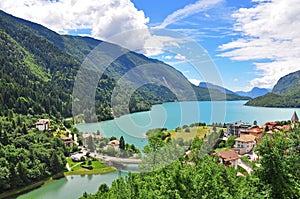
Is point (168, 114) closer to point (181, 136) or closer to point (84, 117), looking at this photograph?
point (181, 136)

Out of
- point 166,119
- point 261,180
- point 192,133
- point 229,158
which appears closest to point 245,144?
point 229,158

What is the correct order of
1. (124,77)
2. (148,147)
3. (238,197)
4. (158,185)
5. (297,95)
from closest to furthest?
(124,77), (148,147), (238,197), (158,185), (297,95)

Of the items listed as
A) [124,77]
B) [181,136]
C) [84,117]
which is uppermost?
[124,77]

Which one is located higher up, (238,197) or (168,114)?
(168,114)

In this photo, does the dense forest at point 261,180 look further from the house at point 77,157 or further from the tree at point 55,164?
the house at point 77,157

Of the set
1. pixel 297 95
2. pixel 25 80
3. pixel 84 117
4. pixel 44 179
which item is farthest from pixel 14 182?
pixel 297 95

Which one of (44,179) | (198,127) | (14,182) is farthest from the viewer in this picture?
(44,179)

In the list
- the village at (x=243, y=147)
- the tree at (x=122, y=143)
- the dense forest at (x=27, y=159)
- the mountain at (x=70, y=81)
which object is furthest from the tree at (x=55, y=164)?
the tree at (x=122, y=143)
